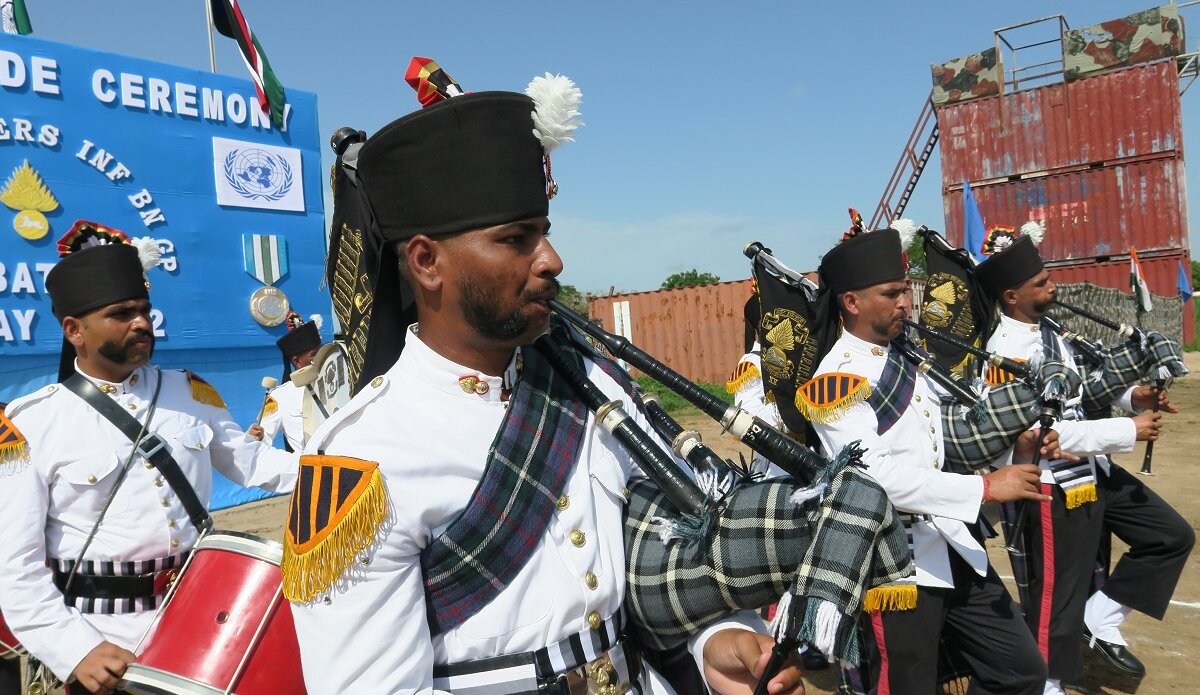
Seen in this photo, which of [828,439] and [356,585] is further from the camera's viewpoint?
[828,439]

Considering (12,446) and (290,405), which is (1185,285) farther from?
(12,446)

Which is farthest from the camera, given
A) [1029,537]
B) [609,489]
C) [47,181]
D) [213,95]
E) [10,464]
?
[213,95]

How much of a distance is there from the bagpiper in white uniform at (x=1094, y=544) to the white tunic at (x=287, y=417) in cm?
549

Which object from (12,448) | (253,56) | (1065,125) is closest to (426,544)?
(12,448)

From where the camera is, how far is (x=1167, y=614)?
5129 millimetres

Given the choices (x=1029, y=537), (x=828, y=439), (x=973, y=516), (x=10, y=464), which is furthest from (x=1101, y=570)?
(x=10, y=464)

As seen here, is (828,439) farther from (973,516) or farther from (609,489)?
(609,489)

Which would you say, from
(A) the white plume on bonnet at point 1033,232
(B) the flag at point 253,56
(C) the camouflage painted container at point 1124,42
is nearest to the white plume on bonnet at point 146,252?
(A) the white plume on bonnet at point 1033,232

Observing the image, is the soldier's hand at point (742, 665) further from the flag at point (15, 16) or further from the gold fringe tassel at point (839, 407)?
the flag at point (15, 16)

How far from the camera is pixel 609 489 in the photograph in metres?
1.74

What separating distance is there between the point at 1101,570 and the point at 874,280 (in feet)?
9.31

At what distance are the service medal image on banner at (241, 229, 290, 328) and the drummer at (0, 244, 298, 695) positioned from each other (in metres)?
6.92

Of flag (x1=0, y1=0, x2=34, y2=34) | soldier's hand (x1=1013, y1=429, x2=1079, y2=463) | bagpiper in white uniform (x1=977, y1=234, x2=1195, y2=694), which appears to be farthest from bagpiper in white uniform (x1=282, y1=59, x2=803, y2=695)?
flag (x1=0, y1=0, x2=34, y2=34)

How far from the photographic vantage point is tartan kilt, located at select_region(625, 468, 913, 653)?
1.40 m
